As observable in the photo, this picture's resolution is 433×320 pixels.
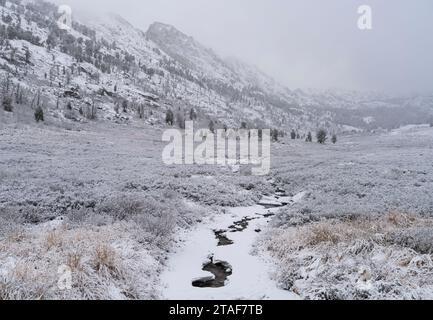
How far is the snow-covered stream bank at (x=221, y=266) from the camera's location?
7887mm

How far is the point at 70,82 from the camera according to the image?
141 metres

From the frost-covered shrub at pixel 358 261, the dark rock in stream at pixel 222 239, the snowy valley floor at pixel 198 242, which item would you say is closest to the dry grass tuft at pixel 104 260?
the snowy valley floor at pixel 198 242

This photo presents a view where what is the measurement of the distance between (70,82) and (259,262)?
149142 mm

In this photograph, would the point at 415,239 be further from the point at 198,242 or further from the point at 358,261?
the point at 198,242

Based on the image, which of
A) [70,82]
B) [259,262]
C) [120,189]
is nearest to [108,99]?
[70,82]

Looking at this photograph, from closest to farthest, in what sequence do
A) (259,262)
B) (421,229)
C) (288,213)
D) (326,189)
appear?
(421,229), (259,262), (288,213), (326,189)

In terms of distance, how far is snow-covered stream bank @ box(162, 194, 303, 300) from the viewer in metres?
7.89

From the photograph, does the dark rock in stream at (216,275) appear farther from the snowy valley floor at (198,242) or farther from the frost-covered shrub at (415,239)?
the frost-covered shrub at (415,239)

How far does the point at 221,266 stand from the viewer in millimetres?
9906

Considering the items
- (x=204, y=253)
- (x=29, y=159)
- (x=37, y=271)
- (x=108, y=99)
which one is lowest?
(x=204, y=253)

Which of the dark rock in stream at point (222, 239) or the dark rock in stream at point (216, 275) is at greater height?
the dark rock in stream at point (222, 239)

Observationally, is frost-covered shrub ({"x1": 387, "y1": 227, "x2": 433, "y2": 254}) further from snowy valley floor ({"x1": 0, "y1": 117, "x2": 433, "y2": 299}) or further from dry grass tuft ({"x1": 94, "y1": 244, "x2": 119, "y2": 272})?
dry grass tuft ({"x1": 94, "y1": 244, "x2": 119, "y2": 272})

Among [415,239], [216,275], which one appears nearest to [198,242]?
[216,275]
